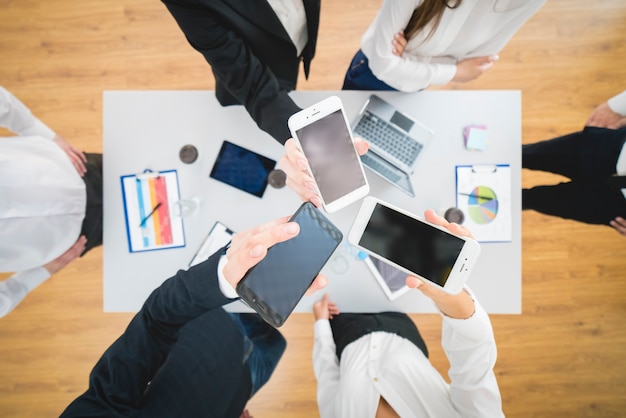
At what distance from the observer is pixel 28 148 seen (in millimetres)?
1389

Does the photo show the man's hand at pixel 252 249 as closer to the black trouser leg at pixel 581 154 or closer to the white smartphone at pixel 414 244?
the white smartphone at pixel 414 244

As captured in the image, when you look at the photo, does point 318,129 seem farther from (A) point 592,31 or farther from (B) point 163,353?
(A) point 592,31

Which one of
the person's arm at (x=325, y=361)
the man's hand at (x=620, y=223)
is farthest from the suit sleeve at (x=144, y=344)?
the man's hand at (x=620, y=223)

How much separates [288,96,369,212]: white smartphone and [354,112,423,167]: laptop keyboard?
25cm

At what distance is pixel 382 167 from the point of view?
1449 mm

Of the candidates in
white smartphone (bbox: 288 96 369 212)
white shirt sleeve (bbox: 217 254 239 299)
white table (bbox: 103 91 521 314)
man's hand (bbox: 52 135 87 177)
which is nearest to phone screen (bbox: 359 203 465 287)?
white smartphone (bbox: 288 96 369 212)

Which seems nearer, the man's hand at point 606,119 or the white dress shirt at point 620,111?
the white dress shirt at point 620,111

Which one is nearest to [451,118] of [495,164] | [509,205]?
[495,164]

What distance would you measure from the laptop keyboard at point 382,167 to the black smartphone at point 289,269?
383 millimetres

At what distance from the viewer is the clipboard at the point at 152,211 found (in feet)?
4.84

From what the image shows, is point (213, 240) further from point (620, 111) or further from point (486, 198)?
point (620, 111)

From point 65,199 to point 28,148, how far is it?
229 millimetres

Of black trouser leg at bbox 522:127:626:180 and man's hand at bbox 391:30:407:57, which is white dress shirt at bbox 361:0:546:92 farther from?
black trouser leg at bbox 522:127:626:180

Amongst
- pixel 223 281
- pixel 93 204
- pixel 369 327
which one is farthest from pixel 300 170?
pixel 93 204
